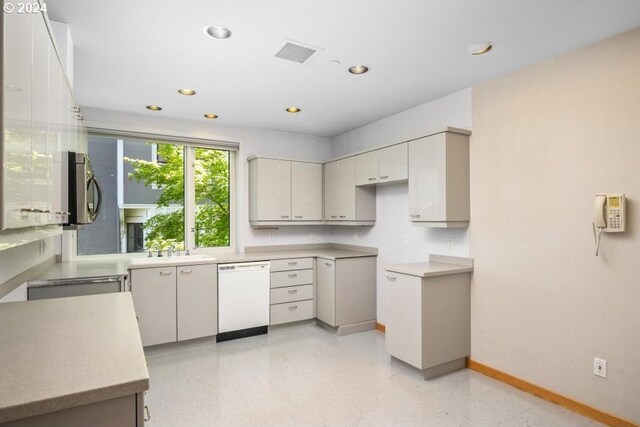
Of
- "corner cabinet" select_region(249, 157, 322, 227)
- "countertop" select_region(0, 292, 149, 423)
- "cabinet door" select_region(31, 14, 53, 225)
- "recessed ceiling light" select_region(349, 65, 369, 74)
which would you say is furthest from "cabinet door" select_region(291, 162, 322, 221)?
"cabinet door" select_region(31, 14, 53, 225)

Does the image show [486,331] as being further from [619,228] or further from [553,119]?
[553,119]

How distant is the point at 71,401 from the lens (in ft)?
2.80

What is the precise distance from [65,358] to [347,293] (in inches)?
125

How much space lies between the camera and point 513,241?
278 centimetres

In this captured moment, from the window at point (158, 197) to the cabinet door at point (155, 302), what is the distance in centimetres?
80

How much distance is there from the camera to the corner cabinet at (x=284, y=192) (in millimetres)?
4262

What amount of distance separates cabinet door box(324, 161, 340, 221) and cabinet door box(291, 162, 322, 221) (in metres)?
0.09

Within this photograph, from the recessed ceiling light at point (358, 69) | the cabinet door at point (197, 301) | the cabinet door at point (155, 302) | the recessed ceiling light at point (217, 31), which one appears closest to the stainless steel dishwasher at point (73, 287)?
the cabinet door at point (155, 302)

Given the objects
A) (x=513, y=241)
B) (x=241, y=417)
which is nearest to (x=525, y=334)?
A: (x=513, y=241)

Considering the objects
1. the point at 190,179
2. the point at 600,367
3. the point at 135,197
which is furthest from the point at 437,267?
the point at 135,197

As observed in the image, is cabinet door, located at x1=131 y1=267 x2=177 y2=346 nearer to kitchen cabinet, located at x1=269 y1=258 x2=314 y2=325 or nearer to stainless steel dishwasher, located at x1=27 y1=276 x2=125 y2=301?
stainless steel dishwasher, located at x1=27 y1=276 x2=125 y2=301

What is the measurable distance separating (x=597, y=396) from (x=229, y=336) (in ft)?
10.6

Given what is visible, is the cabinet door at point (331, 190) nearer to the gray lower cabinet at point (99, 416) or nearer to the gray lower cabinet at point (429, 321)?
the gray lower cabinet at point (429, 321)

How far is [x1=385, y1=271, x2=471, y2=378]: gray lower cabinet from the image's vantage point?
2.83 metres
